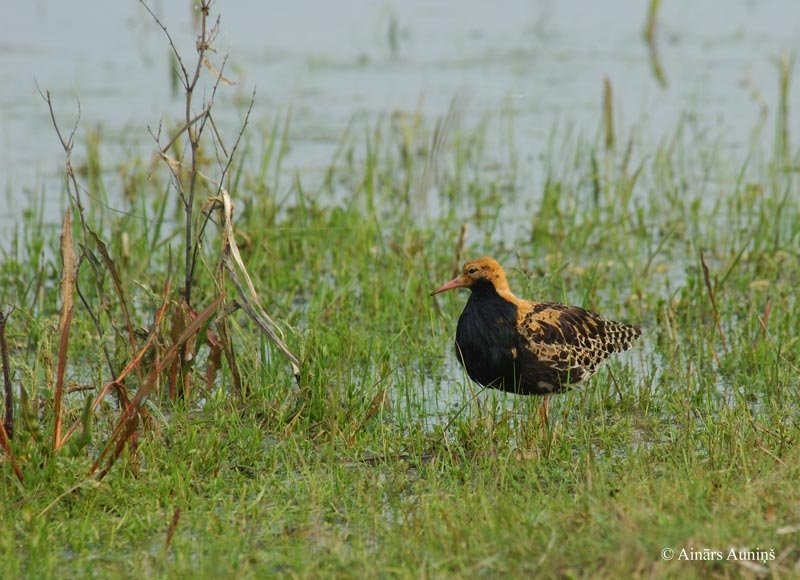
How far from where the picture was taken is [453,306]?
7.73 m

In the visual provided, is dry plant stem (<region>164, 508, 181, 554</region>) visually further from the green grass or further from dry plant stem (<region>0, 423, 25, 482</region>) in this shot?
dry plant stem (<region>0, 423, 25, 482</region>)

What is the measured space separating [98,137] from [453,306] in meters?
3.71

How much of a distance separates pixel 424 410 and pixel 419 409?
3 centimetres

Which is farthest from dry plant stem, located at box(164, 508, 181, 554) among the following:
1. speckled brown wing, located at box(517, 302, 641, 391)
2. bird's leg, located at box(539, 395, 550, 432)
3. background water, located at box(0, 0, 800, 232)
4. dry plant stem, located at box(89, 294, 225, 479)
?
background water, located at box(0, 0, 800, 232)

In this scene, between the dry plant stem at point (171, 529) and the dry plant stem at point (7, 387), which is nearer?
the dry plant stem at point (171, 529)

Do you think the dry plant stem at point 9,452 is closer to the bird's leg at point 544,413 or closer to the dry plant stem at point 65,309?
the dry plant stem at point 65,309

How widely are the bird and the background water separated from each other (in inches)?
169

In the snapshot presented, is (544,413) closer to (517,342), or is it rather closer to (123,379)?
(517,342)

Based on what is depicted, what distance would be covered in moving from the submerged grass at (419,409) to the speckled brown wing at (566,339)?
0.12 metres

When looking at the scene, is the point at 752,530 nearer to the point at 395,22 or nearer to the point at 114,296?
the point at 114,296

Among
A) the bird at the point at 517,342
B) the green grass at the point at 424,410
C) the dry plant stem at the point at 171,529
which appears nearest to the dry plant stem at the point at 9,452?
the green grass at the point at 424,410

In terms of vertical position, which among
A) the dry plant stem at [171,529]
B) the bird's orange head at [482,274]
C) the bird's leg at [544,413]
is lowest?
the bird's leg at [544,413]

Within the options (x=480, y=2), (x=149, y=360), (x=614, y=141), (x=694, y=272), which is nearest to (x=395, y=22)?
(x=480, y=2)

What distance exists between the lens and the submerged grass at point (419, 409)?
→ 4.39m
